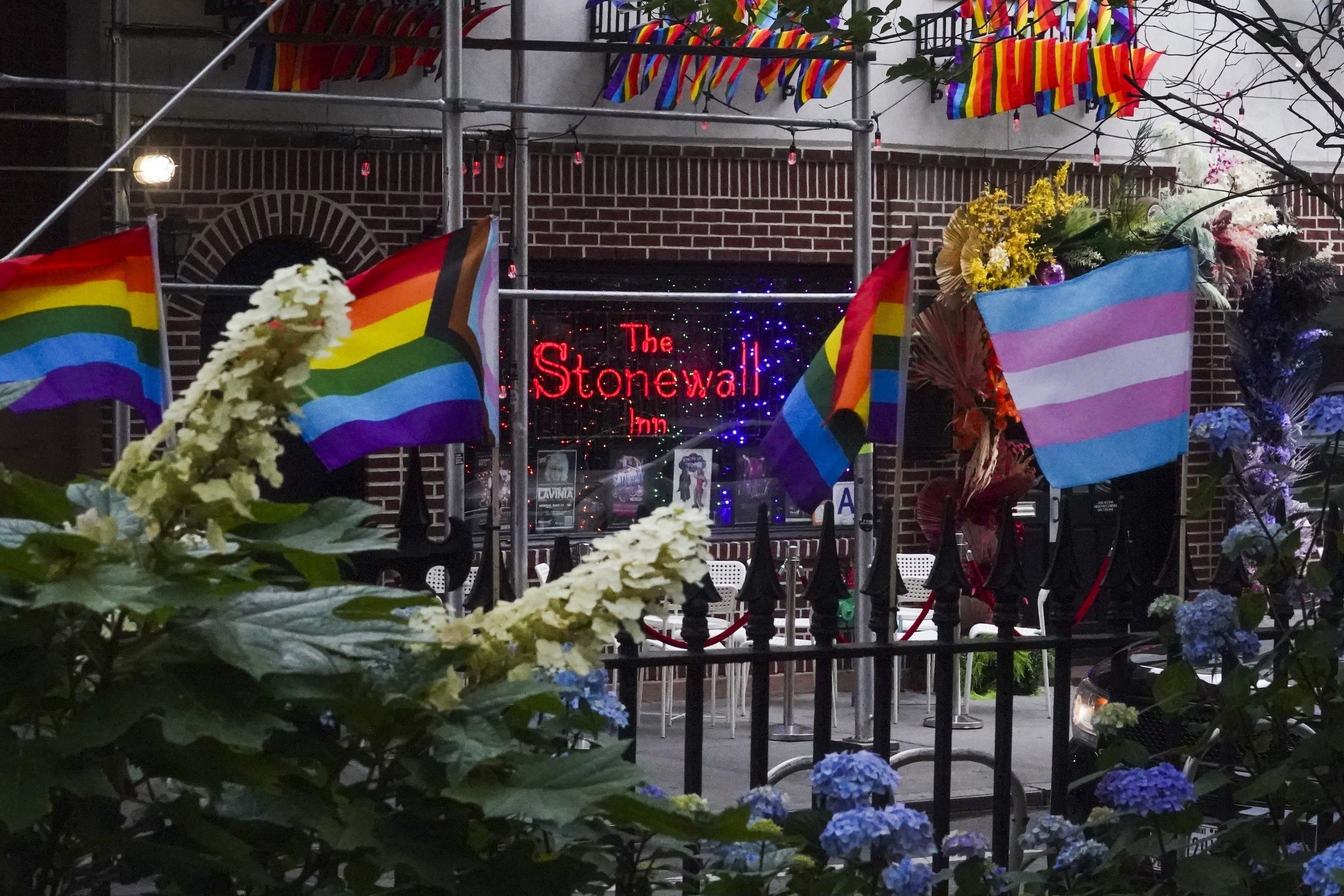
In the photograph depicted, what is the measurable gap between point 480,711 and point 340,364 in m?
3.58

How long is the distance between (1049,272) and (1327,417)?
8.77m

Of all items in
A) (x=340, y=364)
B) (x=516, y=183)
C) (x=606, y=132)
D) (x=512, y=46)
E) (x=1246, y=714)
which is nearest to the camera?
(x=1246, y=714)

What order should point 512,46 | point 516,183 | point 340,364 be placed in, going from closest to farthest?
point 340,364 → point 512,46 → point 516,183

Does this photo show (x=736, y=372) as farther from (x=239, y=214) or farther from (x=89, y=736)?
(x=89, y=736)

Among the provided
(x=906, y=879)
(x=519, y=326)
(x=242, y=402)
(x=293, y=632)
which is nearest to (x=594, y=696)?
(x=906, y=879)

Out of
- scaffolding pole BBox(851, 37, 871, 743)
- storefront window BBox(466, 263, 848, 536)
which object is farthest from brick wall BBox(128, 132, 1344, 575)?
scaffolding pole BBox(851, 37, 871, 743)

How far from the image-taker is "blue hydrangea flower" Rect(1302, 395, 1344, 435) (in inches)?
109

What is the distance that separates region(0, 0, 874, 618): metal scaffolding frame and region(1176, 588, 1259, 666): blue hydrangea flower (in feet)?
7.07

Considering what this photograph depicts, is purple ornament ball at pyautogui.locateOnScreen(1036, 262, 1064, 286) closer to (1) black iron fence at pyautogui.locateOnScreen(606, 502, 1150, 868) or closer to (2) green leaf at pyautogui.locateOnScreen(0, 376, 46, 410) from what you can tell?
(1) black iron fence at pyautogui.locateOnScreen(606, 502, 1150, 868)

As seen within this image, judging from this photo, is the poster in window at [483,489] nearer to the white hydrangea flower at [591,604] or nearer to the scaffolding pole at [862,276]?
the scaffolding pole at [862,276]

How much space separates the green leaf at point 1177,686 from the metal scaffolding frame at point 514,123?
2238mm

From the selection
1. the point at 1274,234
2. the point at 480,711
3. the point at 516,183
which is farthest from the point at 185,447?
the point at 1274,234

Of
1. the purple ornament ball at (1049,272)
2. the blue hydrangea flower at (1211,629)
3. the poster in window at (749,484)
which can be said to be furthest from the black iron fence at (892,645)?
the purple ornament ball at (1049,272)

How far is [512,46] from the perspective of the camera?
28.2ft
